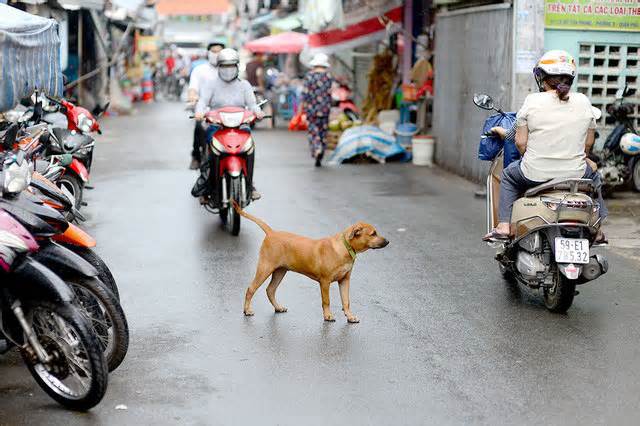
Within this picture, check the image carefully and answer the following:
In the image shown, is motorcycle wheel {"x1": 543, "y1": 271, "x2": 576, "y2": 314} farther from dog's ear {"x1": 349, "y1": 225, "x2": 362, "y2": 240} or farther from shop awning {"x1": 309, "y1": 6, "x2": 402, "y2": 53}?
shop awning {"x1": 309, "y1": 6, "x2": 402, "y2": 53}

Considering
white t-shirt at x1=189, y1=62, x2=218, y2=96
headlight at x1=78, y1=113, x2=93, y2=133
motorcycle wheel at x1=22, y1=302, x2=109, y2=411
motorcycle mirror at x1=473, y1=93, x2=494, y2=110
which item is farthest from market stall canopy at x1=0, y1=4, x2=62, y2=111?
Result: motorcycle mirror at x1=473, y1=93, x2=494, y2=110

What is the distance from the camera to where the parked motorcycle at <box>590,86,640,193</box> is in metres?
13.3

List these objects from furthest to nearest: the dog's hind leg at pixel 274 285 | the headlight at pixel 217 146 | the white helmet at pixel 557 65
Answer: the headlight at pixel 217 146
the dog's hind leg at pixel 274 285
the white helmet at pixel 557 65

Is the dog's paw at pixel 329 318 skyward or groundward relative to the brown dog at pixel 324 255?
groundward

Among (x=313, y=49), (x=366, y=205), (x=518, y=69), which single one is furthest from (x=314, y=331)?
(x=313, y=49)

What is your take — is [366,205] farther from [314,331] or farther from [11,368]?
[11,368]

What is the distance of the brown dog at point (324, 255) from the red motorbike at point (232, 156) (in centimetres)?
358

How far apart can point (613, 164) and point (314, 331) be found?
7.41 m

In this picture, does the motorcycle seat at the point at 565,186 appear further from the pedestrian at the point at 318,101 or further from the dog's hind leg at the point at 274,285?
the pedestrian at the point at 318,101

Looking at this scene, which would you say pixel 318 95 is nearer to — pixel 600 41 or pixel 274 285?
pixel 600 41

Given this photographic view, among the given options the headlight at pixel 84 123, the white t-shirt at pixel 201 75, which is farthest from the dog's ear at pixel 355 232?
the headlight at pixel 84 123

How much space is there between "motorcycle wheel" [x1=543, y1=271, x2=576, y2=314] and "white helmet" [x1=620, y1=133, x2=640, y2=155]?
6263mm

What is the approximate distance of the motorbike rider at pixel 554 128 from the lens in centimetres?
741

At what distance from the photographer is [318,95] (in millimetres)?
18422
